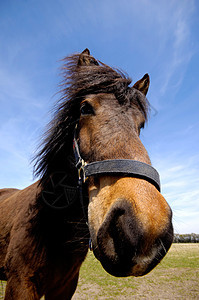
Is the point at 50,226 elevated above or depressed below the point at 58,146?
below

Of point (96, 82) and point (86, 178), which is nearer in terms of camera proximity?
point (86, 178)

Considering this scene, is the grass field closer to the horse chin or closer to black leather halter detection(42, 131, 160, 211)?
black leather halter detection(42, 131, 160, 211)

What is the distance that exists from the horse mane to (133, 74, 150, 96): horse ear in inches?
19.3

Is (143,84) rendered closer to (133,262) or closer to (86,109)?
(86,109)

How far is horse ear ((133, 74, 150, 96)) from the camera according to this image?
110 inches

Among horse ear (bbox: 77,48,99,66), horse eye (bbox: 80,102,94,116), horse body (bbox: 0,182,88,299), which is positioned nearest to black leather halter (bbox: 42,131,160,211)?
horse body (bbox: 0,182,88,299)

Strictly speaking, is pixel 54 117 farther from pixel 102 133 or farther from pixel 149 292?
pixel 149 292

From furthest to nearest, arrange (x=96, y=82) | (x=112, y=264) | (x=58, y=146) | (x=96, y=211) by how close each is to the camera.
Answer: (x=58, y=146) → (x=96, y=82) → (x=96, y=211) → (x=112, y=264)

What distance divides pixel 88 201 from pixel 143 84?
2019 millimetres

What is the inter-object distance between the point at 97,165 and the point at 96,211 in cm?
35

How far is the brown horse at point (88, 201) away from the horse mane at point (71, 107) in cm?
1

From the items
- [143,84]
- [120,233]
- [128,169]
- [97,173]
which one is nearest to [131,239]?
[120,233]

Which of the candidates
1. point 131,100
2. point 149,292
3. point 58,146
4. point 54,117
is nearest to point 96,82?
point 131,100

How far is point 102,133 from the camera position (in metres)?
1.64
